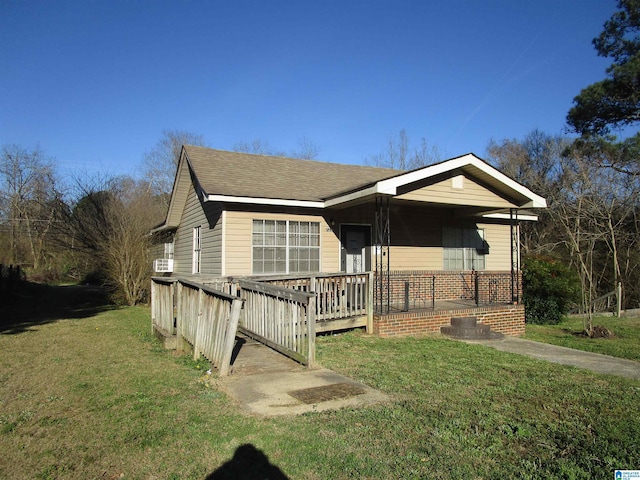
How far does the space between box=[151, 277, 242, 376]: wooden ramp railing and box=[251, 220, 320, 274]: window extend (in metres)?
3.14

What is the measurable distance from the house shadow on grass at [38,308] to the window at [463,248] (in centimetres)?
1126

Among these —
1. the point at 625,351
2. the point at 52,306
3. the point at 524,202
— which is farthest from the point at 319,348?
the point at 52,306

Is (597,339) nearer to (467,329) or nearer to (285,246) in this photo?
(467,329)

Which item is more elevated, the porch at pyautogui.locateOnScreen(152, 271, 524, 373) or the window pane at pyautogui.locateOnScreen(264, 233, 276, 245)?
the window pane at pyautogui.locateOnScreen(264, 233, 276, 245)

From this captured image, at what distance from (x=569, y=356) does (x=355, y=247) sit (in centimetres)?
663

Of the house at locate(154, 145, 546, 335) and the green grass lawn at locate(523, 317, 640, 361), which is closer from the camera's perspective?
the green grass lawn at locate(523, 317, 640, 361)

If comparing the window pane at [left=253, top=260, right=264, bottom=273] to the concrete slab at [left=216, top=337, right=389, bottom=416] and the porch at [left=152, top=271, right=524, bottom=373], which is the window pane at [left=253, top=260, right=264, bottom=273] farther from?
the concrete slab at [left=216, top=337, right=389, bottom=416]

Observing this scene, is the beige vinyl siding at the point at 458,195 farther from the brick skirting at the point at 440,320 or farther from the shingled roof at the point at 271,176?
the brick skirting at the point at 440,320

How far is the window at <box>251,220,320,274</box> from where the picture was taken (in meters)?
11.9

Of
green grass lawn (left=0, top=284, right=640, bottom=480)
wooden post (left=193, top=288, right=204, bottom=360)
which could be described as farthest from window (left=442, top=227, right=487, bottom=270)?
wooden post (left=193, top=288, right=204, bottom=360)

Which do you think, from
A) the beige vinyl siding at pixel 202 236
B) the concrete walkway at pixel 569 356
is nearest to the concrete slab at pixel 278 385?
the concrete walkway at pixel 569 356

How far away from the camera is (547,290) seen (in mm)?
14172

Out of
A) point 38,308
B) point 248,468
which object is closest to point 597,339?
point 248,468

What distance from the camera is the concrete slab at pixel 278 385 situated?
4781 mm
